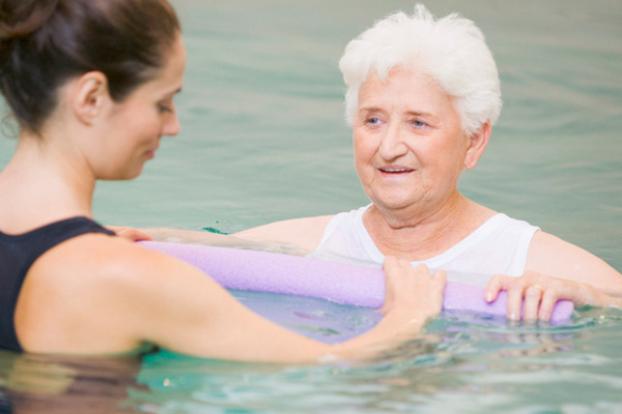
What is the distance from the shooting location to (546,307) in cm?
349

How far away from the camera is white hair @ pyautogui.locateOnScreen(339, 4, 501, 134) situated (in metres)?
4.02

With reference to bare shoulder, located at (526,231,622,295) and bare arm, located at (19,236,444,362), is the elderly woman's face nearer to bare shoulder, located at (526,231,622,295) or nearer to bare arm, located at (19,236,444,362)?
bare shoulder, located at (526,231,622,295)

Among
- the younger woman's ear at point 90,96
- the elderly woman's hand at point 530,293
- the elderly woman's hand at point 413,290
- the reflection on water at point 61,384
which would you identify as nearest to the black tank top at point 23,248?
the reflection on water at point 61,384

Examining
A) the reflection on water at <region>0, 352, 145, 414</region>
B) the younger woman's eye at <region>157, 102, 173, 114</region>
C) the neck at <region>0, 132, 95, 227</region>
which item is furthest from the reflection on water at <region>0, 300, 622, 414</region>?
the younger woman's eye at <region>157, 102, 173, 114</region>

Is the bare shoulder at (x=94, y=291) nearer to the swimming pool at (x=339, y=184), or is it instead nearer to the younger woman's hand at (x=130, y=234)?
the swimming pool at (x=339, y=184)

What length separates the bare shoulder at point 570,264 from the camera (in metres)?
3.90

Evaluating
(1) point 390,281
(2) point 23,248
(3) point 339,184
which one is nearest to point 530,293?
(1) point 390,281

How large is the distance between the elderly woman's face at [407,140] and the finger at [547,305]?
2.34ft

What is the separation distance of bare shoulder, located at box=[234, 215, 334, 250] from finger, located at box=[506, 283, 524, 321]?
1098 millimetres

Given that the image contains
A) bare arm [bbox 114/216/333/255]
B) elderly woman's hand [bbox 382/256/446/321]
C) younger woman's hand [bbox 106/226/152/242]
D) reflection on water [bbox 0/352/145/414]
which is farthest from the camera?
bare arm [bbox 114/216/333/255]

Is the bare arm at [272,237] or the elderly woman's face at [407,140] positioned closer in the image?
the elderly woman's face at [407,140]

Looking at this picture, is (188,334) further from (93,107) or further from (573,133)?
(573,133)

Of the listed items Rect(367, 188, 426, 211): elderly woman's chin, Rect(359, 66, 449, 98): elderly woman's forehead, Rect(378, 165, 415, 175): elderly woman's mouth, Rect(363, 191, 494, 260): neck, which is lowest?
Rect(363, 191, 494, 260): neck

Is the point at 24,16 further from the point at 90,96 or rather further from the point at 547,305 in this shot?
the point at 547,305
